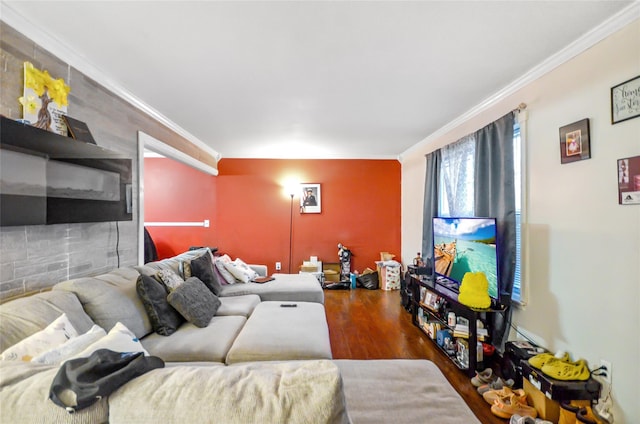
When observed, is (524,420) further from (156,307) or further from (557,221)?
(156,307)

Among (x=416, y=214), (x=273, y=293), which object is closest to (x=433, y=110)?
(x=416, y=214)

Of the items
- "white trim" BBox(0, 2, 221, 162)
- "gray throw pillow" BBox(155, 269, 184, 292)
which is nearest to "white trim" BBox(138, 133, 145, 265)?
"white trim" BBox(0, 2, 221, 162)

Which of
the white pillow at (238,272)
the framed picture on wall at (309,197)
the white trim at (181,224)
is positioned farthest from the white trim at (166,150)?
the framed picture on wall at (309,197)

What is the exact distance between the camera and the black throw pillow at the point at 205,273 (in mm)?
2697

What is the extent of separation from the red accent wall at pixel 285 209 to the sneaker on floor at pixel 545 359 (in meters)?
3.30

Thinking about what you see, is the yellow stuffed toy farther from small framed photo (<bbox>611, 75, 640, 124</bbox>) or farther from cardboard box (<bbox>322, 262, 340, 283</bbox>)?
cardboard box (<bbox>322, 262, 340, 283</bbox>)

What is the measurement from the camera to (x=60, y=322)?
4.15 ft

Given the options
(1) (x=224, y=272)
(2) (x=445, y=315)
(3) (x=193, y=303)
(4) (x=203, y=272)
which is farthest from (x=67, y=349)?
(2) (x=445, y=315)

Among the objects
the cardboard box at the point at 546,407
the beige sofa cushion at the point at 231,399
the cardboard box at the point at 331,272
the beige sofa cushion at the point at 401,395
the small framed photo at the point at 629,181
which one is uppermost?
the small framed photo at the point at 629,181

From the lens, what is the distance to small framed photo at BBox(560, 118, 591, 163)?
171cm

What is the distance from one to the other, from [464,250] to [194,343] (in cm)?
246

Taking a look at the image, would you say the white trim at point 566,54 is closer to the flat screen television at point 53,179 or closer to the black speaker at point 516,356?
the black speaker at point 516,356

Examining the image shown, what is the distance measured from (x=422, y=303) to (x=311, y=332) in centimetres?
163

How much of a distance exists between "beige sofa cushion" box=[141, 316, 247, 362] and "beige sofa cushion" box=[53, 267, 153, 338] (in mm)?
151
